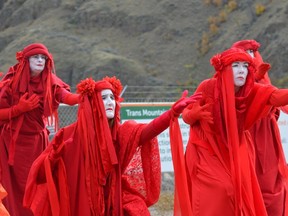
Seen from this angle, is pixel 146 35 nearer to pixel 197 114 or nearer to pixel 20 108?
pixel 20 108

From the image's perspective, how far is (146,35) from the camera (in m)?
31.6

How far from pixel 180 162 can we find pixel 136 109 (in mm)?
5684

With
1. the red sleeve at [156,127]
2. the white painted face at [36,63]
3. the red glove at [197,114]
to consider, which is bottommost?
the red sleeve at [156,127]

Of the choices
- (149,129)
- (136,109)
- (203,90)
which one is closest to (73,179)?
(149,129)

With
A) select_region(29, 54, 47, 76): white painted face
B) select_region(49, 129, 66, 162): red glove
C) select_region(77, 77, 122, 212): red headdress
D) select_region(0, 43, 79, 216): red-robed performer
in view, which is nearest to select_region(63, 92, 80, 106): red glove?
select_region(0, 43, 79, 216): red-robed performer

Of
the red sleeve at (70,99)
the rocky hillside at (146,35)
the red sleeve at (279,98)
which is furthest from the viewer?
the rocky hillside at (146,35)

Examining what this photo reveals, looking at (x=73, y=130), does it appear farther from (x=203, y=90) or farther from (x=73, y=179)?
(x=203, y=90)

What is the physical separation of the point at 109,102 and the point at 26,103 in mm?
2176

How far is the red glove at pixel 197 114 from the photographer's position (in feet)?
26.7

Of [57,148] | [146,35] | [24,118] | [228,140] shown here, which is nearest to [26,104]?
[24,118]

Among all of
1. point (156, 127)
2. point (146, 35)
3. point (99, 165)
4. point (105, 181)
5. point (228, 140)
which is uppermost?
point (146, 35)

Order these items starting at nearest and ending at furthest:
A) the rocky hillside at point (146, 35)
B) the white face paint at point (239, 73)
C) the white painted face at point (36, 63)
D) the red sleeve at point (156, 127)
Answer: the red sleeve at point (156, 127), the white face paint at point (239, 73), the white painted face at point (36, 63), the rocky hillside at point (146, 35)

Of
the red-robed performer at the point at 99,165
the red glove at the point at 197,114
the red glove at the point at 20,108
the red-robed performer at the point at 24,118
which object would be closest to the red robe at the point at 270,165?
the red glove at the point at 197,114

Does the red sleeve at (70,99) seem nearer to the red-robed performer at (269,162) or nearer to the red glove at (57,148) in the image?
the red glove at (57,148)
